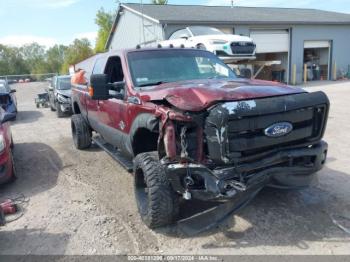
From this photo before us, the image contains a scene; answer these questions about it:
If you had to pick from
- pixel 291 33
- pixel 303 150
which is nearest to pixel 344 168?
pixel 303 150

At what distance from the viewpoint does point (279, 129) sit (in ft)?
11.9

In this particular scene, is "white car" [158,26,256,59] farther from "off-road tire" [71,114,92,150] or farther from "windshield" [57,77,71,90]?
"off-road tire" [71,114,92,150]

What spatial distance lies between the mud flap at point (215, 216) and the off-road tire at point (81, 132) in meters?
4.50

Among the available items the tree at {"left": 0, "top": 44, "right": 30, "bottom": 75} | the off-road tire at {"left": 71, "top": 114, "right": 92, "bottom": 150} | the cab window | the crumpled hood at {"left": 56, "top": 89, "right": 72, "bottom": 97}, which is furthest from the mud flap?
the tree at {"left": 0, "top": 44, "right": 30, "bottom": 75}

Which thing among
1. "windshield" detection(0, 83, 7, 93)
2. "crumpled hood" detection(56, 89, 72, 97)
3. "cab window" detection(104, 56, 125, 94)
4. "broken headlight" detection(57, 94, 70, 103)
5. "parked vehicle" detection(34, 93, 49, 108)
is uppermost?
"cab window" detection(104, 56, 125, 94)

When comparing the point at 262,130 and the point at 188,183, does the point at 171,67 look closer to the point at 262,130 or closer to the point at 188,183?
the point at 262,130

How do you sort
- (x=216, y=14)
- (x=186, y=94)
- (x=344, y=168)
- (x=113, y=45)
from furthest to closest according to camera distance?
1. (x=113, y=45)
2. (x=216, y=14)
3. (x=344, y=168)
4. (x=186, y=94)

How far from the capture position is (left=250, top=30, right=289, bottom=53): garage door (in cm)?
2289

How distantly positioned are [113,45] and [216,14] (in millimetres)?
9473

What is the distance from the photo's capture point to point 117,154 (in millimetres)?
5699

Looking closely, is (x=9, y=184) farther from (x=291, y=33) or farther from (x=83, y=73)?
(x=291, y=33)

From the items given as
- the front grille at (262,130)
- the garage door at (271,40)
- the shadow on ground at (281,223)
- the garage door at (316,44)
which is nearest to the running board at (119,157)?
the shadow on ground at (281,223)

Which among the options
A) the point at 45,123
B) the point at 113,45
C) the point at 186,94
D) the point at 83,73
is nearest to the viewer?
the point at 186,94

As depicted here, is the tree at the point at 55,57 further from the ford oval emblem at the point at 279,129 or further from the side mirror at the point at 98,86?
the ford oval emblem at the point at 279,129
